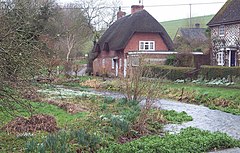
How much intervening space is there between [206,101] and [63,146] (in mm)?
13590

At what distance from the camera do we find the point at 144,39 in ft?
139

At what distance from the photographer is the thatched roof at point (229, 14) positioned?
115 feet

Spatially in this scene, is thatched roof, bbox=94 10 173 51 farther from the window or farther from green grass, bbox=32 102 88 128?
green grass, bbox=32 102 88 128

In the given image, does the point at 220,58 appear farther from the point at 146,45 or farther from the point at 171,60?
the point at 146,45

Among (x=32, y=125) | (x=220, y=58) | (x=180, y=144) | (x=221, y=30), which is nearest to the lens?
(x=180, y=144)

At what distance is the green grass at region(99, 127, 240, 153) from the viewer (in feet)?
28.3

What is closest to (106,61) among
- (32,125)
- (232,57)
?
(232,57)

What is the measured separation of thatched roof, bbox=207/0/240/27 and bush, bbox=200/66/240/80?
30.6ft

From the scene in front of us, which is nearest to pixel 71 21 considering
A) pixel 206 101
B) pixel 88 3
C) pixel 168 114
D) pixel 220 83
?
pixel 88 3

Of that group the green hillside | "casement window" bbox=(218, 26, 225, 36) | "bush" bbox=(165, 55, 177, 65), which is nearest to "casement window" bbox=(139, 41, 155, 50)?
"bush" bbox=(165, 55, 177, 65)

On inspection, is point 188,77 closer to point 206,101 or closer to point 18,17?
point 206,101

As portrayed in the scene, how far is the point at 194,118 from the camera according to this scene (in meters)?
14.9

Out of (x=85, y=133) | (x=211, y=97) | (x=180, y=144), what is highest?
(x=85, y=133)

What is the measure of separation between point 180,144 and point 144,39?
3366cm
